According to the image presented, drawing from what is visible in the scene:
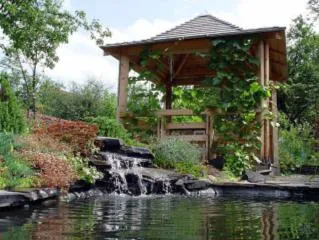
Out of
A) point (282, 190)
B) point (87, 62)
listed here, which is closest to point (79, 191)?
point (282, 190)

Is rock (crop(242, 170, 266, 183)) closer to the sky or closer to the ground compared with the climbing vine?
closer to the ground

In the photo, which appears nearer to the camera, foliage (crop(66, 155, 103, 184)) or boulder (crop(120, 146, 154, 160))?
foliage (crop(66, 155, 103, 184))

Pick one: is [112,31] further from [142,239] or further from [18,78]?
[18,78]

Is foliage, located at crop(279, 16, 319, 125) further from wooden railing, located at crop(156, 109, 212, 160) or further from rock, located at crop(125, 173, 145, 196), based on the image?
rock, located at crop(125, 173, 145, 196)

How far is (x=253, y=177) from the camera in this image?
34.5 feet

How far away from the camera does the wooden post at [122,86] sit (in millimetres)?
13617

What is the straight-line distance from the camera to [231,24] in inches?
535

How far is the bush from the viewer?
1080cm

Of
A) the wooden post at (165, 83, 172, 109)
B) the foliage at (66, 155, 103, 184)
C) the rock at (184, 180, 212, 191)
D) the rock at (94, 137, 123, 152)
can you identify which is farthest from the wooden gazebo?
the foliage at (66, 155, 103, 184)

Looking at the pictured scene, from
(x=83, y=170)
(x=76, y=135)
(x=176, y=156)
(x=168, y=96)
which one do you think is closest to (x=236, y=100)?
(x=176, y=156)

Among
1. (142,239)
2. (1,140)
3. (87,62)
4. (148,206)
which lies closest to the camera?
(142,239)

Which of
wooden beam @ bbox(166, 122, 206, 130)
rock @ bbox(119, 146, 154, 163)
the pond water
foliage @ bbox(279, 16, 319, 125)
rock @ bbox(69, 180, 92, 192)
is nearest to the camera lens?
the pond water

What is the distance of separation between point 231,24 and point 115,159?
567cm

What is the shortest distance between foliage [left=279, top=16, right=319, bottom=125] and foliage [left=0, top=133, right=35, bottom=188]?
61.6ft
